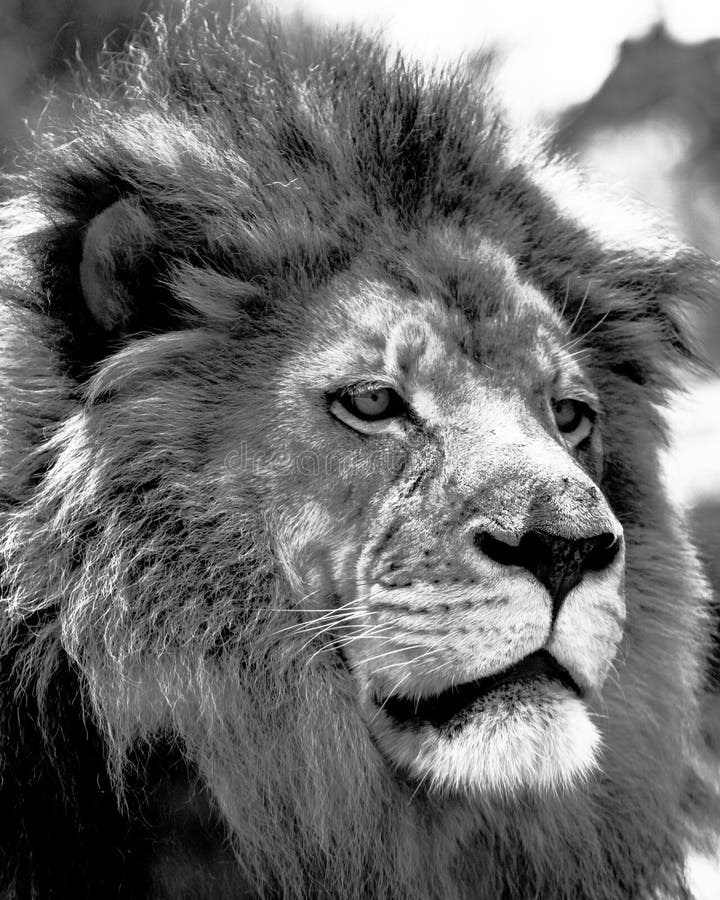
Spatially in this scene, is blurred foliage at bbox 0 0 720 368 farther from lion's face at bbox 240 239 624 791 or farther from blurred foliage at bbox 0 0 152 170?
lion's face at bbox 240 239 624 791

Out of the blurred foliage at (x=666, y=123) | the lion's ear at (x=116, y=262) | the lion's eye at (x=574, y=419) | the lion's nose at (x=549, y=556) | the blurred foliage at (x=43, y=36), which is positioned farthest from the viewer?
the blurred foliage at (x=666, y=123)

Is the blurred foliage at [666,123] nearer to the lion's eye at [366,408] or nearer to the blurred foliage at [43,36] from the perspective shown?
the blurred foliage at [43,36]

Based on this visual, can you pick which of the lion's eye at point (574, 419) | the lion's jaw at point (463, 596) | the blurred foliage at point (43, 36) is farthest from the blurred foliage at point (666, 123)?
the lion's jaw at point (463, 596)

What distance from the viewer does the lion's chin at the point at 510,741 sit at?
7.91 feet

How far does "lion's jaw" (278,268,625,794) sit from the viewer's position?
240 cm

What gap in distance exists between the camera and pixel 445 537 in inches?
97.1

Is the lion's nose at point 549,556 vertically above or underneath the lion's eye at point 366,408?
underneath

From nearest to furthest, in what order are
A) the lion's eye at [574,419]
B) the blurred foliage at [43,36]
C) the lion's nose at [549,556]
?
1. the lion's nose at [549,556]
2. the lion's eye at [574,419]
3. the blurred foliage at [43,36]

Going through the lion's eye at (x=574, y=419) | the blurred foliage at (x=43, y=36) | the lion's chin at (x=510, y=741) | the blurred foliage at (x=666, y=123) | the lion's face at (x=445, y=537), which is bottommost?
the lion's chin at (x=510, y=741)

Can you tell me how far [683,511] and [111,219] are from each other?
1729 mm

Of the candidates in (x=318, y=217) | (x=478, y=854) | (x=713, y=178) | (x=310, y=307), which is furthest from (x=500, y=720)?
(x=713, y=178)

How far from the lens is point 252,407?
104 inches

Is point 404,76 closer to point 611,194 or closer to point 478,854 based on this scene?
point 611,194

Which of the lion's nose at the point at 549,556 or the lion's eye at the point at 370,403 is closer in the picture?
the lion's nose at the point at 549,556
